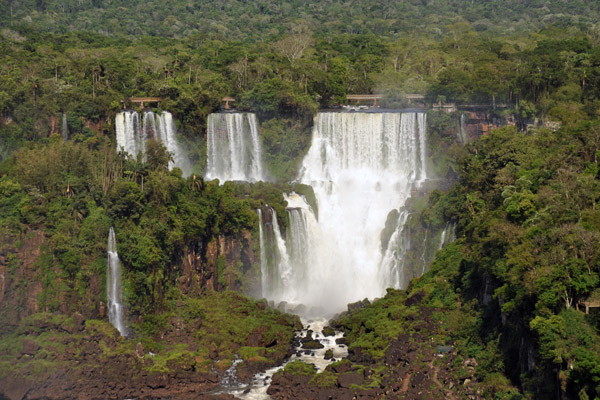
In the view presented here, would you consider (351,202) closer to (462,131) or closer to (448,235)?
(448,235)

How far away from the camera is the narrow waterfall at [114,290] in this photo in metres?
45.8

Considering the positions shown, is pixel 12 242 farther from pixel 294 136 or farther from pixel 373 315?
pixel 294 136

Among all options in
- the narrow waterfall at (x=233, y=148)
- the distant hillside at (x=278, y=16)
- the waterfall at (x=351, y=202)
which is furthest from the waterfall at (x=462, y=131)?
the distant hillside at (x=278, y=16)

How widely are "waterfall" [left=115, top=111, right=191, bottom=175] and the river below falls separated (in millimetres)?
17710

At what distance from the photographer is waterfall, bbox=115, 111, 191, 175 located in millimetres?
60281

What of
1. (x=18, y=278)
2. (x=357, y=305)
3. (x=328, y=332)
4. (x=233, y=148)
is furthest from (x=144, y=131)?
(x=328, y=332)

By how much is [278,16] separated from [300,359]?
276 ft

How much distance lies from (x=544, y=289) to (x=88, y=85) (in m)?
38.5

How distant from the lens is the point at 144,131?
60.7 m

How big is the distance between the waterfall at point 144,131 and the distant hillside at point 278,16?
41056mm

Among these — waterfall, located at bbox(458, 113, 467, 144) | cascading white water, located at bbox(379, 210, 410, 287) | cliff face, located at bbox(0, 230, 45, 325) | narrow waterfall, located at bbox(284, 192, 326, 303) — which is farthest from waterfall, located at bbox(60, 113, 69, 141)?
waterfall, located at bbox(458, 113, 467, 144)

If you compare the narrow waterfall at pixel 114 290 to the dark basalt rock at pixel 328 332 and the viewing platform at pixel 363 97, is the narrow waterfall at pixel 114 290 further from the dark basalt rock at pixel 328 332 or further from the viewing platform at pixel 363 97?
the viewing platform at pixel 363 97

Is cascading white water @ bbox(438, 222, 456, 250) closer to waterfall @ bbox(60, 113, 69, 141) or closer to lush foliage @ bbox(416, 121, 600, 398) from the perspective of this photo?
lush foliage @ bbox(416, 121, 600, 398)

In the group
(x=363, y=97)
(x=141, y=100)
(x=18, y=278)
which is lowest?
(x=18, y=278)
